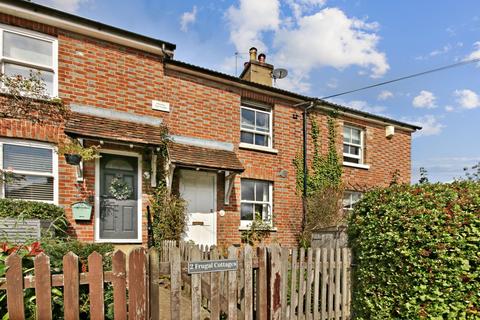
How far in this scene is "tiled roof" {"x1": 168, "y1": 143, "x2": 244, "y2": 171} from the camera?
836cm

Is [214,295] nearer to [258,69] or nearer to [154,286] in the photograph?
[154,286]

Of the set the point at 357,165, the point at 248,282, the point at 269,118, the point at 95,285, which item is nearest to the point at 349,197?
the point at 357,165

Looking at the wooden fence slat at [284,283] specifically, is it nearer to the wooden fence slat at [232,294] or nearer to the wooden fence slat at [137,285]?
the wooden fence slat at [232,294]

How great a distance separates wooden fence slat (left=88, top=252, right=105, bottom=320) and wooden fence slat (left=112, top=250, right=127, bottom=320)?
12cm

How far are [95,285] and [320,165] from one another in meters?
9.78

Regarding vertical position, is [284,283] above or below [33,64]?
below

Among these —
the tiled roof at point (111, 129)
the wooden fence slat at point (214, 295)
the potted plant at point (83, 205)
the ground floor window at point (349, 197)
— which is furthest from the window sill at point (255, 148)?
the wooden fence slat at point (214, 295)

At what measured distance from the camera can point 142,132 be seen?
7980mm

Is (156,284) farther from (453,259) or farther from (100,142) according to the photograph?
(100,142)

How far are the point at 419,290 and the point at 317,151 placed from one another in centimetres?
828

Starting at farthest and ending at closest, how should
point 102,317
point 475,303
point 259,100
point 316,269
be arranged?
point 259,100
point 316,269
point 475,303
point 102,317

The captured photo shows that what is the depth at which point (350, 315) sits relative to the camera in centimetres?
465

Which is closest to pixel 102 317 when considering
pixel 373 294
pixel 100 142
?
pixel 373 294

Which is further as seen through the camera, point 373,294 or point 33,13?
point 33,13
